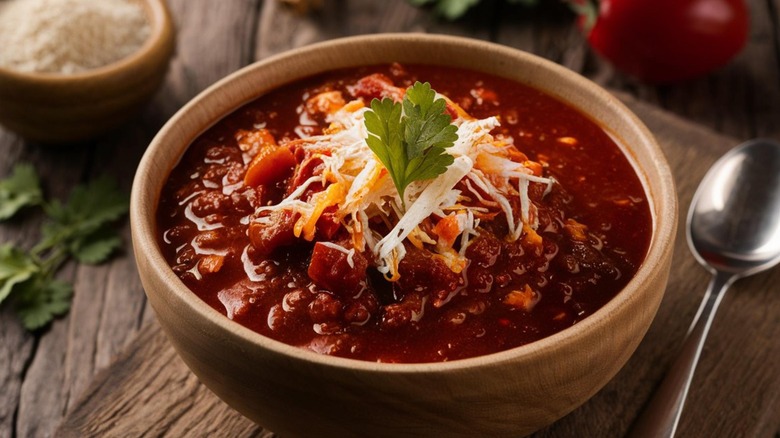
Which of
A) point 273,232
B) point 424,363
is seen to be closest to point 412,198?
point 273,232

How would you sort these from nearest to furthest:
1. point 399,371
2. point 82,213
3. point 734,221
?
point 399,371 < point 734,221 < point 82,213

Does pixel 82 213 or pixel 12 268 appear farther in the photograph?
pixel 82 213

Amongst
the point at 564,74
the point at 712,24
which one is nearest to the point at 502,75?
the point at 564,74

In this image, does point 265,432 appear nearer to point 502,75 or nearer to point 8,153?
point 502,75

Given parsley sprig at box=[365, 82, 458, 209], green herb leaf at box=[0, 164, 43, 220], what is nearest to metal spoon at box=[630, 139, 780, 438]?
parsley sprig at box=[365, 82, 458, 209]

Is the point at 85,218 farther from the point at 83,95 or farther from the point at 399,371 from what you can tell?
the point at 399,371

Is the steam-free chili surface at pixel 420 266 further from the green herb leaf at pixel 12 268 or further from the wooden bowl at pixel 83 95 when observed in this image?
the wooden bowl at pixel 83 95
